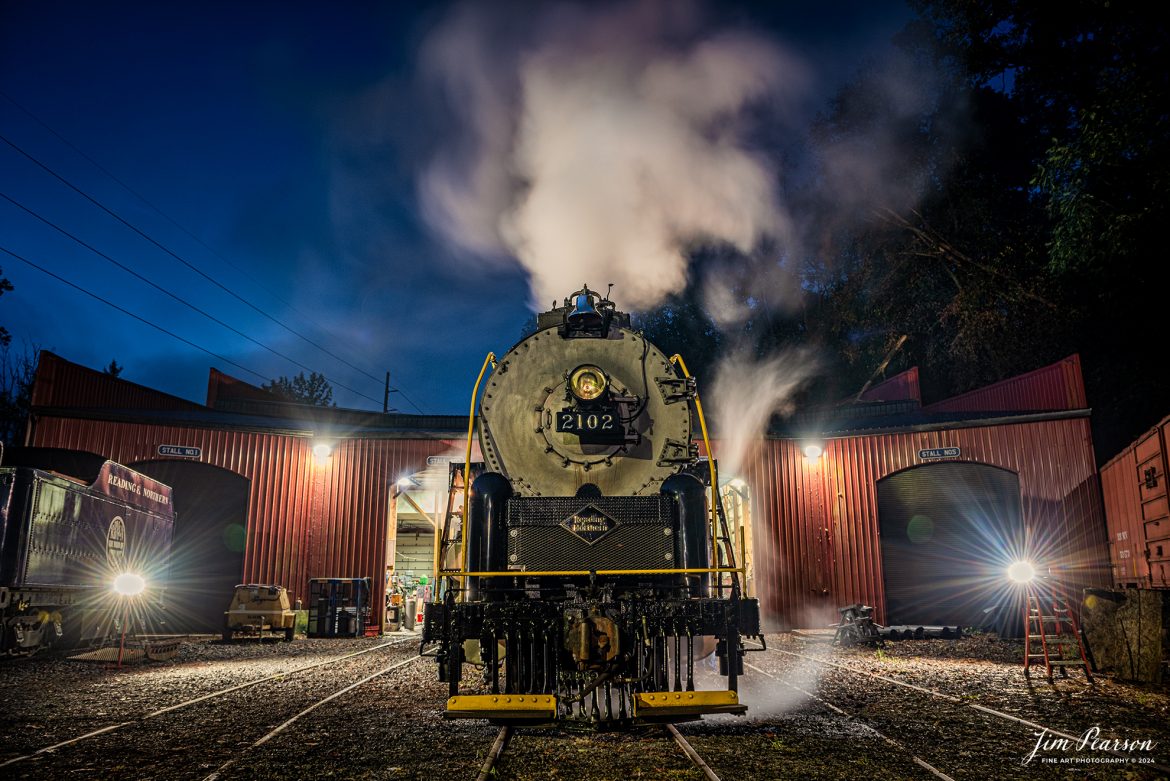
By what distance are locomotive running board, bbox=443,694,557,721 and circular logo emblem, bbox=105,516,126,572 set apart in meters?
11.2

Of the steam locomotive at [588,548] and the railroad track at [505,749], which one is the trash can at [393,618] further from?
the railroad track at [505,749]

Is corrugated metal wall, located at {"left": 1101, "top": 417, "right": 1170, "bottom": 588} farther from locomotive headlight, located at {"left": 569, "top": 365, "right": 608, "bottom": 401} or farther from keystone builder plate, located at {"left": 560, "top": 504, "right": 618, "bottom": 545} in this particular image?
keystone builder plate, located at {"left": 560, "top": 504, "right": 618, "bottom": 545}

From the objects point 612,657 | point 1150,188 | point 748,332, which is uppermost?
point 748,332

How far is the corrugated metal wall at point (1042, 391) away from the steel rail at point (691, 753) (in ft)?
49.4

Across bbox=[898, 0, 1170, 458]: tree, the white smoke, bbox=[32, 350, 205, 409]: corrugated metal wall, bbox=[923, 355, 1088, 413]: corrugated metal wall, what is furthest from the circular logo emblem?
bbox=[898, 0, 1170, 458]: tree

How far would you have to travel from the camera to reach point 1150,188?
15.5 metres

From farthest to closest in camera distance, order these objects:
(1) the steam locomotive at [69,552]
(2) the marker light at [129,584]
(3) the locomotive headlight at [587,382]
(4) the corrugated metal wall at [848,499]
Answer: (4) the corrugated metal wall at [848,499] → (2) the marker light at [129,584] → (1) the steam locomotive at [69,552] → (3) the locomotive headlight at [587,382]

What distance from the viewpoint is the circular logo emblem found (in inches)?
529

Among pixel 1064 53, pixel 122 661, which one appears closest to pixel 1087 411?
pixel 1064 53

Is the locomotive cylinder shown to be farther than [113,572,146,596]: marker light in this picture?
No

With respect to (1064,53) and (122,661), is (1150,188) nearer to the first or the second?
(1064,53)

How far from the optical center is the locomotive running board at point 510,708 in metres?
5.11

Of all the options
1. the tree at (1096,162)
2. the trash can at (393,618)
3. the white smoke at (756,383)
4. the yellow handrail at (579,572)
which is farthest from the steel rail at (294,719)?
the tree at (1096,162)

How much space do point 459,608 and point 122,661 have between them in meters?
8.71
